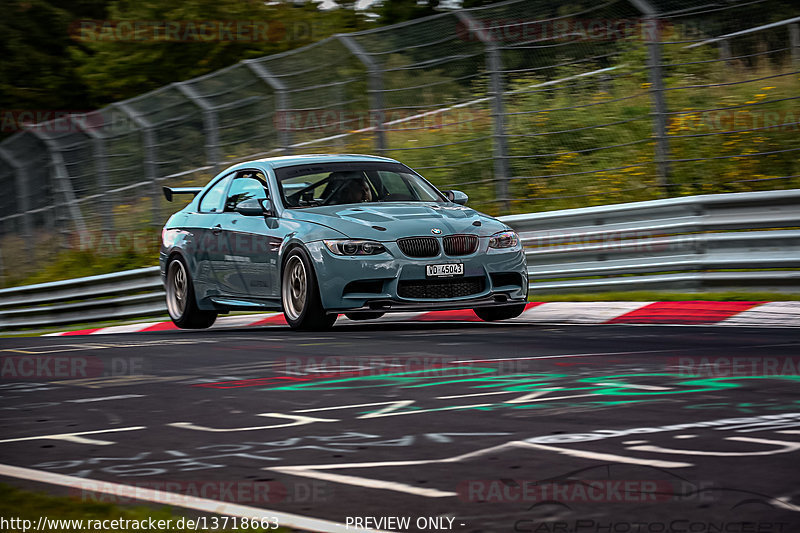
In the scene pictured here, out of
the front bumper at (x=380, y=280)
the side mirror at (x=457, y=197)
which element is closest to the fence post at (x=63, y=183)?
the side mirror at (x=457, y=197)

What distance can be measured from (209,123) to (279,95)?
179 centimetres

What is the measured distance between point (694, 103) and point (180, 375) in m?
9.94

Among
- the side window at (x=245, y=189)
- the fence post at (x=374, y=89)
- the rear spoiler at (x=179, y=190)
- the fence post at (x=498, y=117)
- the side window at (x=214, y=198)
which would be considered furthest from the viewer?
the fence post at (x=374, y=89)

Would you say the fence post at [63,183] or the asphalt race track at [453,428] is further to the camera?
the fence post at [63,183]

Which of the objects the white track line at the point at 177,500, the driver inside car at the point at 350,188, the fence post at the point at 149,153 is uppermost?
the fence post at the point at 149,153

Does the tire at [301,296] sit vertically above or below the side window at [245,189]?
below

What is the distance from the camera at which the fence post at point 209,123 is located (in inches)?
715

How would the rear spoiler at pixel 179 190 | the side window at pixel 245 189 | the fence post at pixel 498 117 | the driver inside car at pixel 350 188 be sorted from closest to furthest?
the driver inside car at pixel 350 188
the side window at pixel 245 189
the rear spoiler at pixel 179 190
the fence post at pixel 498 117

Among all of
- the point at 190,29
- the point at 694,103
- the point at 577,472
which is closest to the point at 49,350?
the point at 577,472

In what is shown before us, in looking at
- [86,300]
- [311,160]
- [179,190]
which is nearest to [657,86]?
[311,160]

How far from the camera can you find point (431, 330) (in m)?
10.2

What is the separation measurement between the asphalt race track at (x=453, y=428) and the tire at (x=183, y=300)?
3.55 metres

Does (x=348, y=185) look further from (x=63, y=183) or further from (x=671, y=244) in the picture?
(x=63, y=183)

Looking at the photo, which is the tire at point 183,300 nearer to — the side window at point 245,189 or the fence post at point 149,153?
the side window at point 245,189
